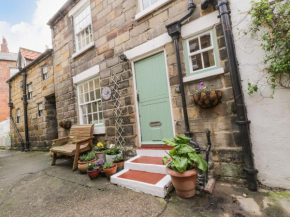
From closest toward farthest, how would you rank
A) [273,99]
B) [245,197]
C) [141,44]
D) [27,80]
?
[245,197], [273,99], [141,44], [27,80]

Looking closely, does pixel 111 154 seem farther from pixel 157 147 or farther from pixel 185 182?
pixel 185 182

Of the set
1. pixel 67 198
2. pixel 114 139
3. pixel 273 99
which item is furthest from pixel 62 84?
pixel 273 99

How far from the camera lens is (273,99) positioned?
2291mm

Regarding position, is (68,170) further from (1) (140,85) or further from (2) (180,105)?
(2) (180,105)

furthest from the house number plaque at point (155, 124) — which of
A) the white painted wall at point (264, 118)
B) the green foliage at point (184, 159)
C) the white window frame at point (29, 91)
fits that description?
the white window frame at point (29, 91)

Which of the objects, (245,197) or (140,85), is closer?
(245,197)

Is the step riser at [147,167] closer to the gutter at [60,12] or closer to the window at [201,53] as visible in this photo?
the window at [201,53]

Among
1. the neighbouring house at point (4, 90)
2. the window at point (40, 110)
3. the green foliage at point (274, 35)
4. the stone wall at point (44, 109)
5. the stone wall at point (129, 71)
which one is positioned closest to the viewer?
the green foliage at point (274, 35)

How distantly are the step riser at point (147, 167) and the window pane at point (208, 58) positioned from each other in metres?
2.16

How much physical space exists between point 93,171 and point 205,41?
3.49 m

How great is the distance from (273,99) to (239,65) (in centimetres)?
74

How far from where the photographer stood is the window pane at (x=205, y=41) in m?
2.91

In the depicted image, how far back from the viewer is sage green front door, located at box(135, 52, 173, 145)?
344cm

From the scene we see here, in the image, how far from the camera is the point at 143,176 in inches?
109
